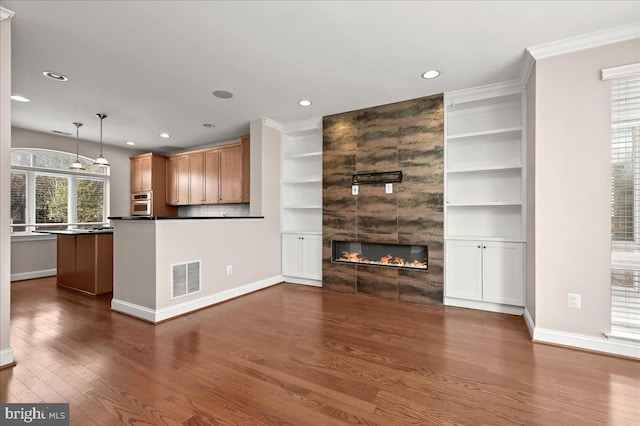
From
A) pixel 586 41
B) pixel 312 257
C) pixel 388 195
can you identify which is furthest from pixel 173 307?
pixel 586 41

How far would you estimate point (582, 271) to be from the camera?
2.44 meters

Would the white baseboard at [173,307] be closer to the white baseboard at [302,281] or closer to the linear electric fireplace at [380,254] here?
the white baseboard at [302,281]

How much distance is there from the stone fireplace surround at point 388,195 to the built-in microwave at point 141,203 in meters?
4.23

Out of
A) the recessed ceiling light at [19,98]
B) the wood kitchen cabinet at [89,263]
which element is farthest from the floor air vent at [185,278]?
the recessed ceiling light at [19,98]

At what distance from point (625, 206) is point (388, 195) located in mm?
2255

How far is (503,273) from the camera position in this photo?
3.28m

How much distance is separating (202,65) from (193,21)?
704 mm

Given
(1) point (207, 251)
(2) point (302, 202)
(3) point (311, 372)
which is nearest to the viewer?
(3) point (311, 372)

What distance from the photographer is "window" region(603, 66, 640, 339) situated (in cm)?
228

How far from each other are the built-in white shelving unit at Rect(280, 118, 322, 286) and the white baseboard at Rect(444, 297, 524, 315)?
1918 mm

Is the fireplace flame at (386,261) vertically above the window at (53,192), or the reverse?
the window at (53,192)

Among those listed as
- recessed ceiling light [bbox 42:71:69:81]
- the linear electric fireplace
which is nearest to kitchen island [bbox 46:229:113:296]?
recessed ceiling light [bbox 42:71:69:81]

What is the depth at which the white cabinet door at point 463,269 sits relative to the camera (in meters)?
3.43

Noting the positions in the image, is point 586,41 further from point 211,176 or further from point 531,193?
point 211,176
